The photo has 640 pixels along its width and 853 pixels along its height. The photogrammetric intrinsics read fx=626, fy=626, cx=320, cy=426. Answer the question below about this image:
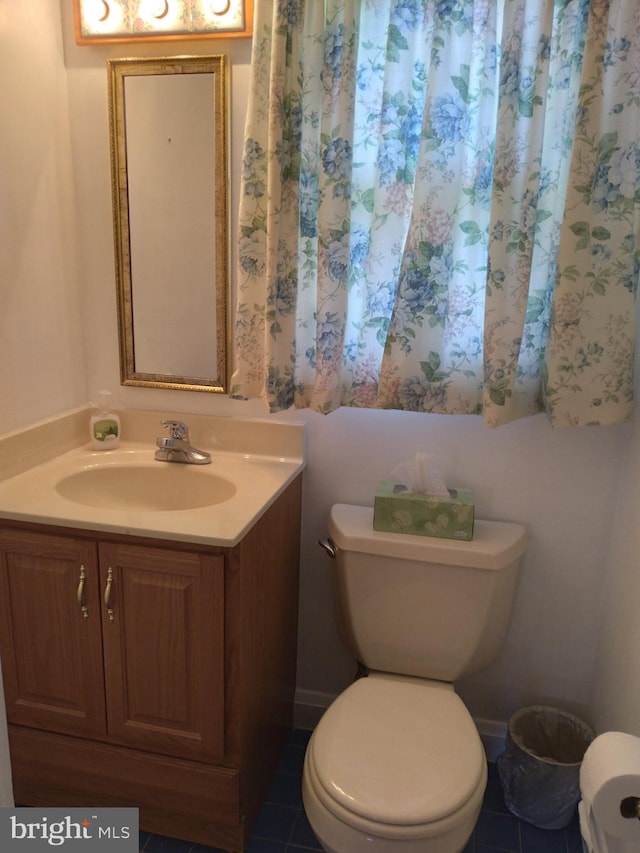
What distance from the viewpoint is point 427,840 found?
116cm

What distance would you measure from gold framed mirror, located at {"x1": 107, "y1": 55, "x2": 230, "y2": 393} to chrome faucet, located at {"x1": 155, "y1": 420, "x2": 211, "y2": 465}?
0.48 feet

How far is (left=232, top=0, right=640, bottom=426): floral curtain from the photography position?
1.33 m

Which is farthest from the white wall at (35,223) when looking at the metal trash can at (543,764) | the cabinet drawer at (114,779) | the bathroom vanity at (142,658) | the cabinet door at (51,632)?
the metal trash can at (543,764)

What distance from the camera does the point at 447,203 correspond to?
4.68ft

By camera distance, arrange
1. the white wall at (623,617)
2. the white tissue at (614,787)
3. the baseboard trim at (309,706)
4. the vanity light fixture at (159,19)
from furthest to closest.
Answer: the baseboard trim at (309,706) < the vanity light fixture at (159,19) < the white wall at (623,617) < the white tissue at (614,787)

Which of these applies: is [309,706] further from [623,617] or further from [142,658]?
[623,617]

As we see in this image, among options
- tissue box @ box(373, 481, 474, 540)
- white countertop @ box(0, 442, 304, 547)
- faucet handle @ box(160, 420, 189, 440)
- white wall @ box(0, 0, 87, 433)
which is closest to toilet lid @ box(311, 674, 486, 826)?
tissue box @ box(373, 481, 474, 540)

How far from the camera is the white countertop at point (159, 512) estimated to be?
1.33m

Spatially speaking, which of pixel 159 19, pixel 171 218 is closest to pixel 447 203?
pixel 171 218

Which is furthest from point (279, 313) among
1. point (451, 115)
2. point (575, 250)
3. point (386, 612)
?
point (386, 612)

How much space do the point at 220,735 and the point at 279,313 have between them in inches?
39.3

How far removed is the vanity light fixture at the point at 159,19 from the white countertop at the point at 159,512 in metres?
1.09

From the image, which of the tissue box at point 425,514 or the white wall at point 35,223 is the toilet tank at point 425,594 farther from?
the white wall at point 35,223

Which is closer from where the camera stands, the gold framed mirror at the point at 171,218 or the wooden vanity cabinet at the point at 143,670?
the wooden vanity cabinet at the point at 143,670
